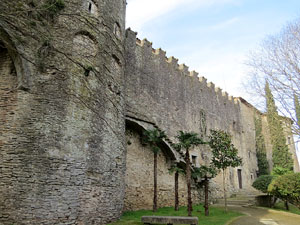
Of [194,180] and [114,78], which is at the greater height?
[114,78]

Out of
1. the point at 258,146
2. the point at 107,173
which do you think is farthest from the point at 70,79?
the point at 258,146

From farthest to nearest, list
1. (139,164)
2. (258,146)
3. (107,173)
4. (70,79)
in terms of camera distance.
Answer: (258,146) < (139,164) < (107,173) < (70,79)

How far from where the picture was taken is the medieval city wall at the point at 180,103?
16.3 metres

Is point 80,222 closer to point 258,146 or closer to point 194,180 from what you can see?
point 194,180

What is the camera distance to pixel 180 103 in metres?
20.2

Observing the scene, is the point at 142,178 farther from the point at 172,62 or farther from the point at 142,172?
the point at 172,62

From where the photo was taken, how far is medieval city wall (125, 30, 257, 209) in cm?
1633

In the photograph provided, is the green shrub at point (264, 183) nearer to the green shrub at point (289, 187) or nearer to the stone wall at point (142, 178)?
the green shrub at point (289, 187)

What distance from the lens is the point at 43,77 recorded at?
335 inches

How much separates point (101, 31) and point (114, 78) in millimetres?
2071

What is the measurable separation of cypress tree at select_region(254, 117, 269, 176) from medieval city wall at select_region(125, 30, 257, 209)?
0.61m

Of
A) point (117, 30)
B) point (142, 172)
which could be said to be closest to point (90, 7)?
point (117, 30)

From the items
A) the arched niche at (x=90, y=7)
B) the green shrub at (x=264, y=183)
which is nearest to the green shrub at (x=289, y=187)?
the green shrub at (x=264, y=183)

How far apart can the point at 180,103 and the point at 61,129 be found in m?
13.1
